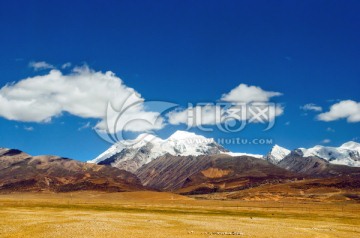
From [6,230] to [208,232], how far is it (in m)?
25.6

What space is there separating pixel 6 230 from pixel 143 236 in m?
16.9

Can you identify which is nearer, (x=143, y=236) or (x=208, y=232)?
(x=143, y=236)

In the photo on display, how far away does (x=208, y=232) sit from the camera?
57031 millimetres

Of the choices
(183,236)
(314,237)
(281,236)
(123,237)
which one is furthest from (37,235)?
(314,237)

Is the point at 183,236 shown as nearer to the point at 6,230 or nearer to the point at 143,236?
the point at 143,236

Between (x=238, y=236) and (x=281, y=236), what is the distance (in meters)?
5.94

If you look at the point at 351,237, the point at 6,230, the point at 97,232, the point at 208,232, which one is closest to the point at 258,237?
the point at 208,232

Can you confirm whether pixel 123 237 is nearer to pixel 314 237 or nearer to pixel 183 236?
pixel 183 236

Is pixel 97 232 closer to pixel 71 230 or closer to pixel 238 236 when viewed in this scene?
pixel 71 230

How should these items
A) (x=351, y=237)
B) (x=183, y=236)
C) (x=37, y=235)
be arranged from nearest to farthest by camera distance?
(x=37, y=235), (x=183, y=236), (x=351, y=237)

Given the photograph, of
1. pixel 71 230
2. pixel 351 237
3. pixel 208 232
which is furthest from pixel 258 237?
pixel 71 230

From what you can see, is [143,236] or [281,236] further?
[281,236]

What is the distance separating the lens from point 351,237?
5631 centimetres

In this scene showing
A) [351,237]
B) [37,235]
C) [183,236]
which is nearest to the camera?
[37,235]
